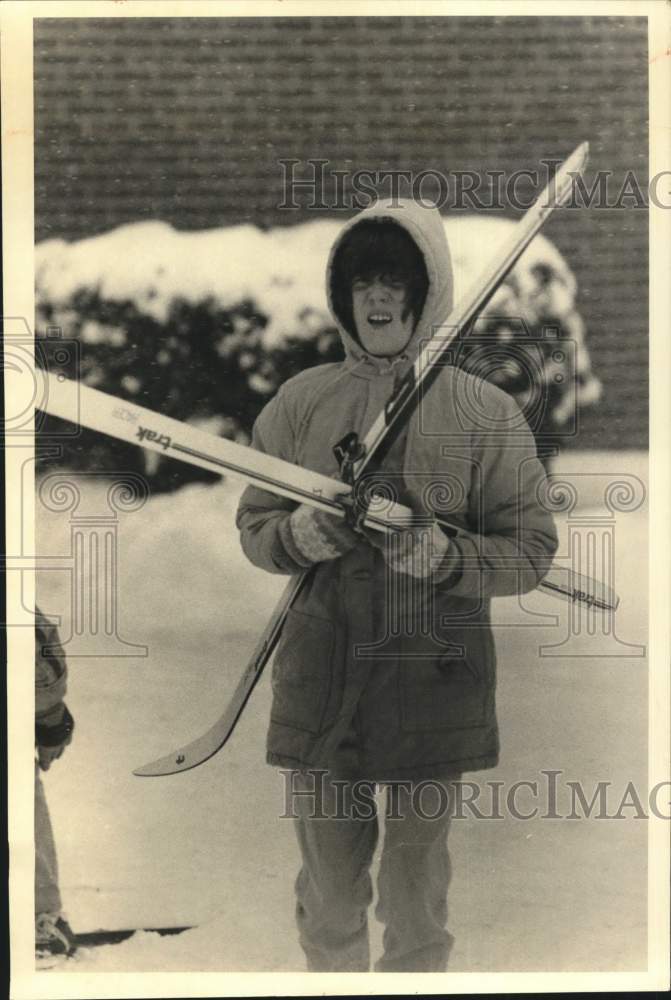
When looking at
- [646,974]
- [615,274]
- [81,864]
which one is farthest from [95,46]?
[646,974]

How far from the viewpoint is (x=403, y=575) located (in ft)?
4.15

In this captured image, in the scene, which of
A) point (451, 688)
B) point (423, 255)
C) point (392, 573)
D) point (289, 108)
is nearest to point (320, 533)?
point (392, 573)

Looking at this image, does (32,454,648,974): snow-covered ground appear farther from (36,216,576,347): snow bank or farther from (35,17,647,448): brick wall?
(35,17,647,448): brick wall

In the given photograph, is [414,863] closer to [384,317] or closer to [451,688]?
[451,688]

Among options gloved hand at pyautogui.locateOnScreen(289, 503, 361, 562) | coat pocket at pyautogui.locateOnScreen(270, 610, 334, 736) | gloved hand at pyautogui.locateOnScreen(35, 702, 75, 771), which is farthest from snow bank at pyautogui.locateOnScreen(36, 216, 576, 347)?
gloved hand at pyautogui.locateOnScreen(35, 702, 75, 771)

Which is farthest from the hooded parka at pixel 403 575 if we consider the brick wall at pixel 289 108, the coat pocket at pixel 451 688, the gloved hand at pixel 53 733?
the gloved hand at pixel 53 733

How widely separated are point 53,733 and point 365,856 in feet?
1.27

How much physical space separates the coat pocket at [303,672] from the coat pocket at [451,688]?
0.09 metres

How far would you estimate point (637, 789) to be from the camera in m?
1.31

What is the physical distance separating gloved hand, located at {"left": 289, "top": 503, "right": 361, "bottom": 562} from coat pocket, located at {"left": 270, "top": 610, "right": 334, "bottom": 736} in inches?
3.1

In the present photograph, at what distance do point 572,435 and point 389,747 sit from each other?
41cm

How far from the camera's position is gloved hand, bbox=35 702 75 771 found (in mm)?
1293

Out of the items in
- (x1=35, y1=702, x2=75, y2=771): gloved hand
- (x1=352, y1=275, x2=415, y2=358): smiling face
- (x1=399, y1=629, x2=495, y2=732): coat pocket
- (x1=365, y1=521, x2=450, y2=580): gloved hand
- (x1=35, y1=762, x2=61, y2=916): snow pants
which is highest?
(x1=352, y1=275, x2=415, y2=358): smiling face

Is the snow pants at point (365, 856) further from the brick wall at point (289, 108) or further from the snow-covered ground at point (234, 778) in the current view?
the brick wall at point (289, 108)
